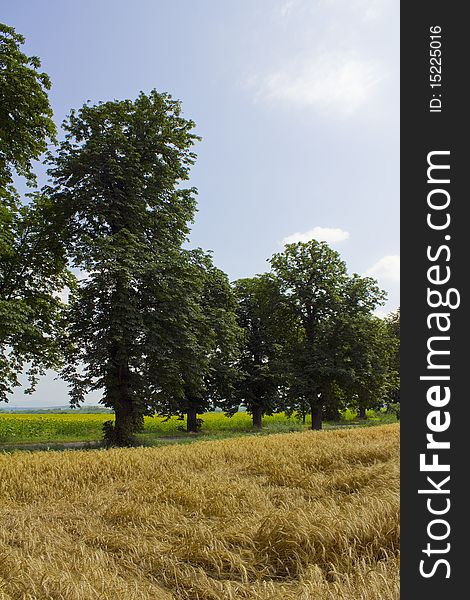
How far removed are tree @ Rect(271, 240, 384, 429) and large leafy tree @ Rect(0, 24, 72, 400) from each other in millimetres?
16150

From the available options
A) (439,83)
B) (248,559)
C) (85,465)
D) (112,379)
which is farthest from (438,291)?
(112,379)

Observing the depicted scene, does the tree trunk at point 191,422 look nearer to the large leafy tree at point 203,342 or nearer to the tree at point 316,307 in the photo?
the large leafy tree at point 203,342

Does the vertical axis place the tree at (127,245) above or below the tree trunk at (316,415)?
above

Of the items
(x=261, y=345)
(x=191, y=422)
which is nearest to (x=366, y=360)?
(x=261, y=345)

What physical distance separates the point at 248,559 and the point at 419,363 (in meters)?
2.76

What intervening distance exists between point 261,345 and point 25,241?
1984 cm

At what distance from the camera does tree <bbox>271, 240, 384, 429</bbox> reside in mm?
32906

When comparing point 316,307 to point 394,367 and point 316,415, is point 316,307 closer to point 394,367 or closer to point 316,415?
point 316,415

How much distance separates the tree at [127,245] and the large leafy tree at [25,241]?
1776 millimetres

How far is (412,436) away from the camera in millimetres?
3586

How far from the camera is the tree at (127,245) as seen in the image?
63.3 feet

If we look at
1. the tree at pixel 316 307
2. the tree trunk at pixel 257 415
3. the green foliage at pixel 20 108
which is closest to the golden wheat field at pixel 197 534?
the green foliage at pixel 20 108

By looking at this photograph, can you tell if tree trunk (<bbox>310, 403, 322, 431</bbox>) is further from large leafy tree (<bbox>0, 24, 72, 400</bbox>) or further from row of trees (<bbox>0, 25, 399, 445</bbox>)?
large leafy tree (<bbox>0, 24, 72, 400</bbox>)

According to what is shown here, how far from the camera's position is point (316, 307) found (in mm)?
35250
